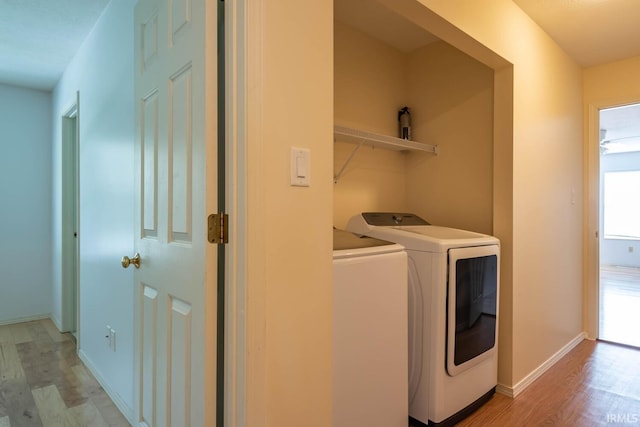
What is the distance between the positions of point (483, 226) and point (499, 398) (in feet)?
3.59

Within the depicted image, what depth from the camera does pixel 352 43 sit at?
2.46 m

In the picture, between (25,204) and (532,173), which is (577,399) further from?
(25,204)

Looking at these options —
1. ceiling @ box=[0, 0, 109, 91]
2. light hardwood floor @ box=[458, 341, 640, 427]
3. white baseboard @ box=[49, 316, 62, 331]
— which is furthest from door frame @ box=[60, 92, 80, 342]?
light hardwood floor @ box=[458, 341, 640, 427]

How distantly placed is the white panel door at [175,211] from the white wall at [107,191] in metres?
0.48

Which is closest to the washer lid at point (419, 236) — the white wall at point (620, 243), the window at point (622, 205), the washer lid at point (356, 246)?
the washer lid at point (356, 246)

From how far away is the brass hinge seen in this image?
973 mm

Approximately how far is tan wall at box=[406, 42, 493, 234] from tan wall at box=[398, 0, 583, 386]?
0.70 feet

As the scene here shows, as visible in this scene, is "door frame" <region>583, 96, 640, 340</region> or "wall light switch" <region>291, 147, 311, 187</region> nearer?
"wall light switch" <region>291, 147, 311, 187</region>

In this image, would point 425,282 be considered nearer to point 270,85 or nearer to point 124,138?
point 270,85

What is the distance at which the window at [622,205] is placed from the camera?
7.11 meters

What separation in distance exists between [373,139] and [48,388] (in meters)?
2.66

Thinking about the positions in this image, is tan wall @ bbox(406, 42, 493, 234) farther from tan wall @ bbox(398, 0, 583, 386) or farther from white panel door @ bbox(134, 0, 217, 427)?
white panel door @ bbox(134, 0, 217, 427)

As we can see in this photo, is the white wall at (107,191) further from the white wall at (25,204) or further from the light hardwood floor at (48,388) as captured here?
the white wall at (25,204)

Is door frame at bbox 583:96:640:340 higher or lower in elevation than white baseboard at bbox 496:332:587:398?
higher
